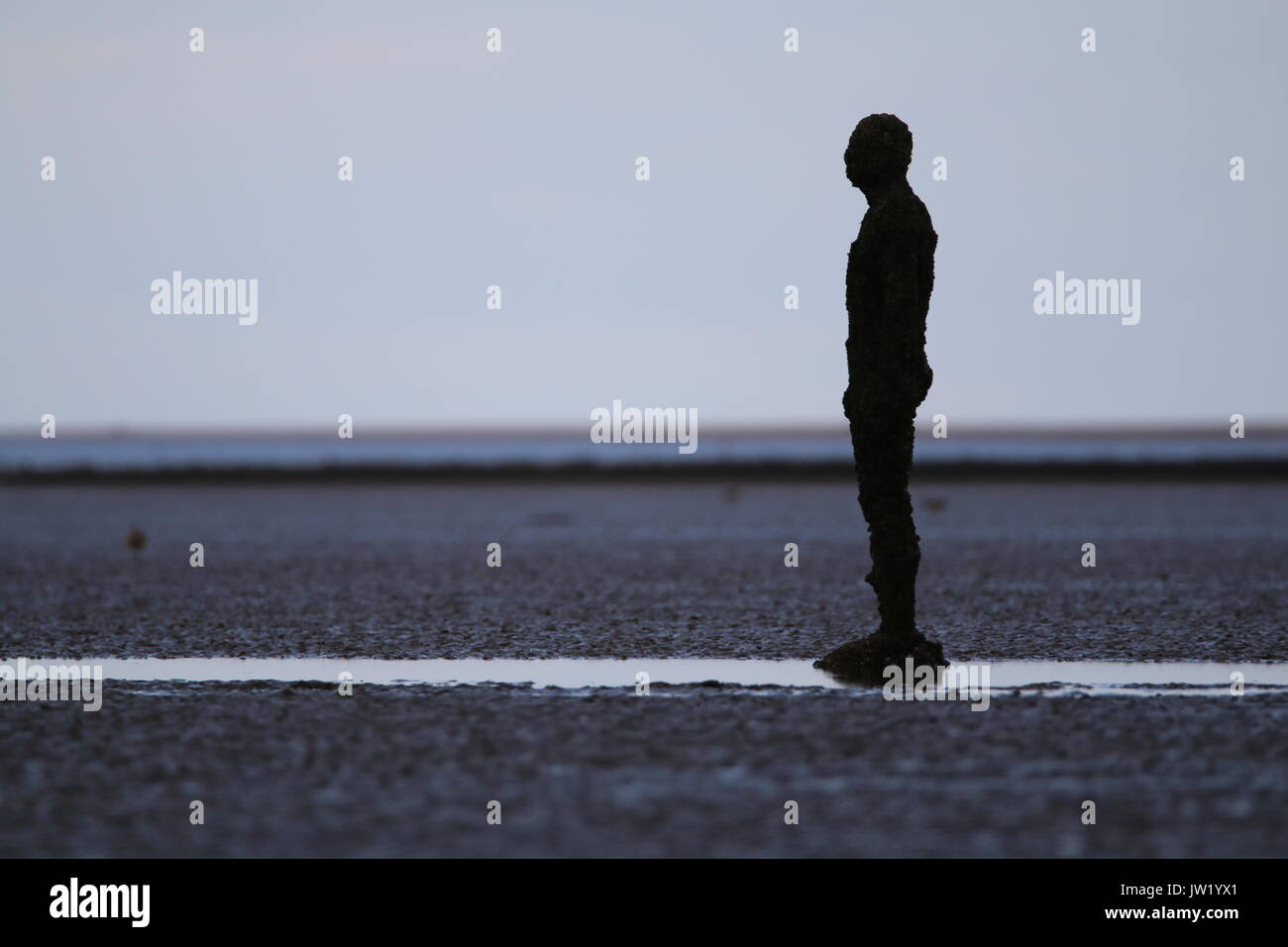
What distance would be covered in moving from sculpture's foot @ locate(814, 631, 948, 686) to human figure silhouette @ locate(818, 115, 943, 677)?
12 mm

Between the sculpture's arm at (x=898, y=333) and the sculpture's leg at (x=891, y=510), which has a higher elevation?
the sculpture's arm at (x=898, y=333)

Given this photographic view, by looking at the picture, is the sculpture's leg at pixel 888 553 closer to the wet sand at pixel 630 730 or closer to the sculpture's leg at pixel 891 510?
the sculpture's leg at pixel 891 510

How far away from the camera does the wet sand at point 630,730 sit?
9297mm

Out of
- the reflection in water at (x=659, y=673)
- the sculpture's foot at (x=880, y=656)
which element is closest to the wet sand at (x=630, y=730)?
the reflection in water at (x=659, y=673)

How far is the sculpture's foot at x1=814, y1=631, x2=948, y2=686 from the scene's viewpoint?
50.5ft

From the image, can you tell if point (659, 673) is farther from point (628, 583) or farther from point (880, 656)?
point (628, 583)

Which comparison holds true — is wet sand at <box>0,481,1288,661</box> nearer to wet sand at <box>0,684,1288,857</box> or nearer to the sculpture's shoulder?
wet sand at <box>0,684,1288,857</box>

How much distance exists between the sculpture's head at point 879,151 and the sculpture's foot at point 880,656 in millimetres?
4605

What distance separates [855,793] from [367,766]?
3404 mm

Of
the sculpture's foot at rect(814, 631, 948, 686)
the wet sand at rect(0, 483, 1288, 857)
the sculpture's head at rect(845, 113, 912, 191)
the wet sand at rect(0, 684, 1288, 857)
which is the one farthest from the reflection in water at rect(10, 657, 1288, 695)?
the sculpture's head at rect(845, 113, 912, 191)

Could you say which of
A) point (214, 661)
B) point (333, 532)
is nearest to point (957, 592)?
point (214, 661)

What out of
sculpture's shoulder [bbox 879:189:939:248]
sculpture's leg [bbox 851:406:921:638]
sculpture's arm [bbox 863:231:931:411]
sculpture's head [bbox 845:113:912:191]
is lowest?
sculpture's leg [bbox 851:406:921:638]

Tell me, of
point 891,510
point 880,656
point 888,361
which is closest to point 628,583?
point 891,510

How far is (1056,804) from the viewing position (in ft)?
32.4
